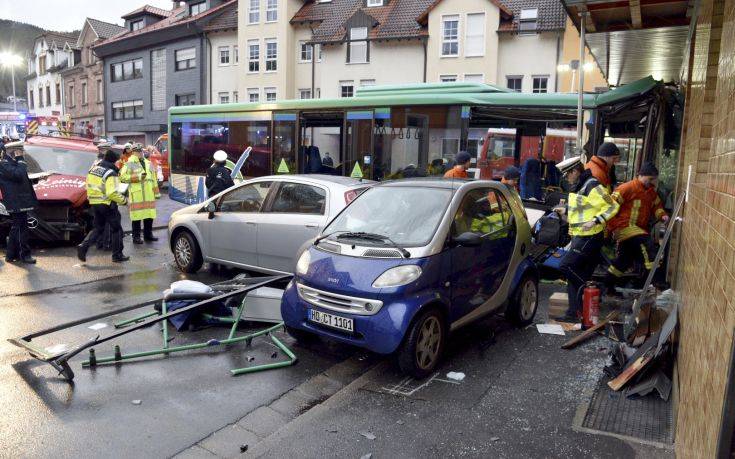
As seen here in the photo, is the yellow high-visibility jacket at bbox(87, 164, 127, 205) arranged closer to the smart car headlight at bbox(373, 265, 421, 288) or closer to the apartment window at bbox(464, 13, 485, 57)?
the smart car headlight at bbox(373, 265, 421, 288)

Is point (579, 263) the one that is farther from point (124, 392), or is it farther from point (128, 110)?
point (128, 110)

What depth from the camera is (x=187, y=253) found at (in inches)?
352

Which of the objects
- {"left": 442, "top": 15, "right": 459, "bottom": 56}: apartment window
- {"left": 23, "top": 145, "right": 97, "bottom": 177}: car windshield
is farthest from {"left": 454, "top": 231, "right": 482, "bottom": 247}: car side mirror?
{"left": 442, "top": 15, "right": 459, "bottom": 56}: apartment window

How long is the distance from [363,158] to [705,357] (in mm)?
9565

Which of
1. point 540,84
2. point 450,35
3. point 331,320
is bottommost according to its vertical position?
point 331,320

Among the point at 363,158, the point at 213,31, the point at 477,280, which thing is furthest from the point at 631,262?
the point at 213,31

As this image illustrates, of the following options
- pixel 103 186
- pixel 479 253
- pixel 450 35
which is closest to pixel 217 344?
pixel 479 253

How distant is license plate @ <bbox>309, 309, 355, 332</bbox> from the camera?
491cm

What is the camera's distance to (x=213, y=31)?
A: 119 feet

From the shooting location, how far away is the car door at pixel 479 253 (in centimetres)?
535

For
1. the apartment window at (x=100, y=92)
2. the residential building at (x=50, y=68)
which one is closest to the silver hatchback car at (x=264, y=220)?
the apartment window at (x=100, y=92)

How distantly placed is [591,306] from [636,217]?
1.54 meters

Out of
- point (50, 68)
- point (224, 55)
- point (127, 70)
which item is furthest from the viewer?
point (50, 68)

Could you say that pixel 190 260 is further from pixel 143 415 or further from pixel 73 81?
pixel 73 81
